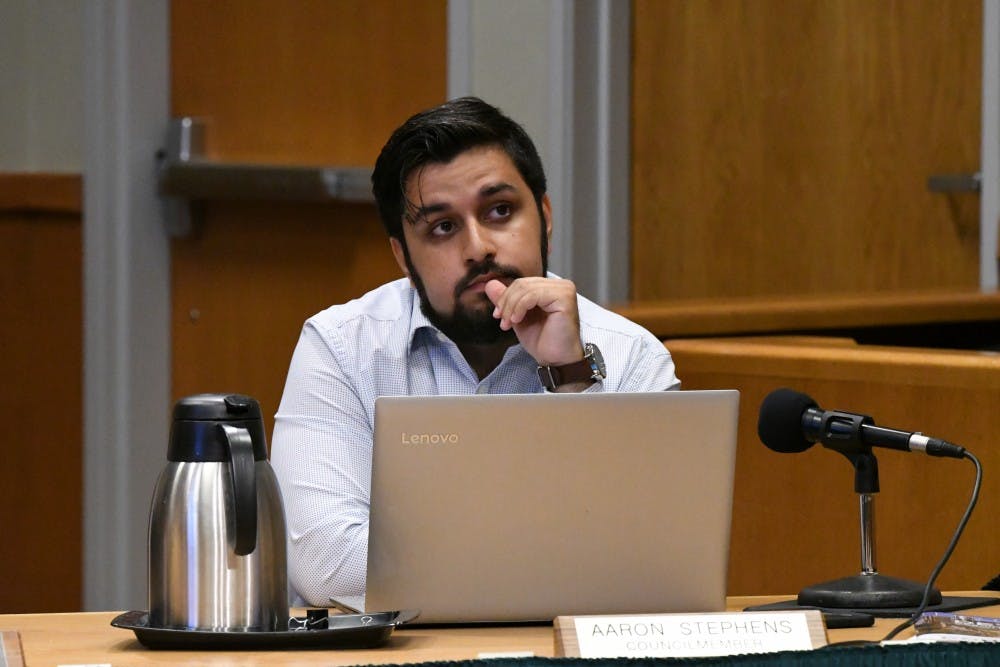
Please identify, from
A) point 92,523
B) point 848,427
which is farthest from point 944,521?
point 92,523

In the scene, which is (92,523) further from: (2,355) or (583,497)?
(583,497)

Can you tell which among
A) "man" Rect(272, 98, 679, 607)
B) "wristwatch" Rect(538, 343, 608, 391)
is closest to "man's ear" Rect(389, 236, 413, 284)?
"man" Rect(272, 98, 679, 607)

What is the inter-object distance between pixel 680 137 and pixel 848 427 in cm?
299

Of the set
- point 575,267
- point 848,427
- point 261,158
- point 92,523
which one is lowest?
point 92,523

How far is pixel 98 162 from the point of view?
3885 millimetres

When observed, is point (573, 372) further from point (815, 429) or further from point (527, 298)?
point (815, 429)

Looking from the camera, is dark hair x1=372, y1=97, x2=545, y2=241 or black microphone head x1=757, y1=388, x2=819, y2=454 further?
dark hair x1=372, y1=97, x2=545, y2=241

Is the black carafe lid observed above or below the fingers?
below

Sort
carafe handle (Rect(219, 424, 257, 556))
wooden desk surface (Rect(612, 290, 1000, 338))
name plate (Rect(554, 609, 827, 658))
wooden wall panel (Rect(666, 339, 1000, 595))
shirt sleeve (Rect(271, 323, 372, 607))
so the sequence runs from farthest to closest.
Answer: wooden desk surface (Rect(612, 290, 1000, 338)) → wooden wall panel (Rect(666, 339, 1000, 595)) → shirt sleeve (Rect(271, 323, 372, 607)) → carafe handle (Rect(219, 424, 257, 556)) → name plate (Rect(554, 609, 827, 658))

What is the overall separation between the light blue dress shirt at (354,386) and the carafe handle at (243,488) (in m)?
0.36

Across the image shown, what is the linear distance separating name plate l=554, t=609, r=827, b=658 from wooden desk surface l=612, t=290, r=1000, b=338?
1.65m

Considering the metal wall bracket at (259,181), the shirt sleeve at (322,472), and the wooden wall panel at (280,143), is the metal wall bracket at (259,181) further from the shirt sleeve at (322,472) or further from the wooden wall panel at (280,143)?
the shirt sleeve at (322,472)

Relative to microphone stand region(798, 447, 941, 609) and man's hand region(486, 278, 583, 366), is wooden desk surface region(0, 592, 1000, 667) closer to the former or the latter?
microphone stand region(798, 447, 941, 609)

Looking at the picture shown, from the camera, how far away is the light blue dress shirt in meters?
1.86
